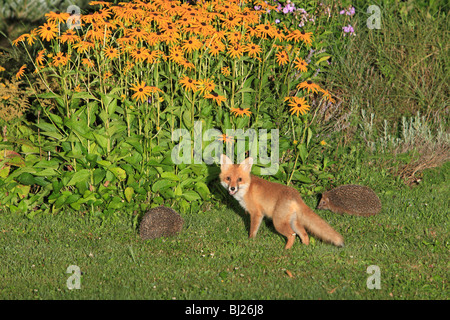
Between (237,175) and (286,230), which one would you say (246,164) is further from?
(286,230)

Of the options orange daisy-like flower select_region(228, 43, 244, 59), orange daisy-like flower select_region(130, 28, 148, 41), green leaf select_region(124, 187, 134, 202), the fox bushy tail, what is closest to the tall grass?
orange daisy-like flower select_region(228, 43, 244, 59)

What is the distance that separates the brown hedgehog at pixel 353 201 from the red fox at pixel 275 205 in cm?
115

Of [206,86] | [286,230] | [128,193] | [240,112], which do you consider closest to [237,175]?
[286,230]

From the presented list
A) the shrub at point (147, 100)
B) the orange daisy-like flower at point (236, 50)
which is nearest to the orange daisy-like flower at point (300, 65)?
the shrub at point (147, 100)

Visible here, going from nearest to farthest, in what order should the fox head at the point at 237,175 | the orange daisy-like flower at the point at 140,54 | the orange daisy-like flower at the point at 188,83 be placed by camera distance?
the fox head at the point at 237,175, the orange daisy-like flower at the point at 140,54, the orange daisy-like flower at the point at 188,83

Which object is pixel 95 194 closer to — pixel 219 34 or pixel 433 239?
pixel 219 34

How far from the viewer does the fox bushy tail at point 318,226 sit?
5.91 meters

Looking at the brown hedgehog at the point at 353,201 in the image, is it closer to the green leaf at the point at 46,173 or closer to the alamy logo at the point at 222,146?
the alamy logo at the point at 222,146

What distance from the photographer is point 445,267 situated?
554cm

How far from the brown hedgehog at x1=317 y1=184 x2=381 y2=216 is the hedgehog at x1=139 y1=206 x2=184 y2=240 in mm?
2163

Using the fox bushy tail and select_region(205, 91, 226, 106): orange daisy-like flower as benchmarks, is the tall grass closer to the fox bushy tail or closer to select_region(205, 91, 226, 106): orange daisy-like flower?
select_region(205, 91, 226, 106): orange daisy-like flower

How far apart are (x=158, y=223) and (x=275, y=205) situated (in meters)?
1.42

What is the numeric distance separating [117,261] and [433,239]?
3.73 metres

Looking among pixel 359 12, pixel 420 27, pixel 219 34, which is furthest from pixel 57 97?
pixel 420 27
